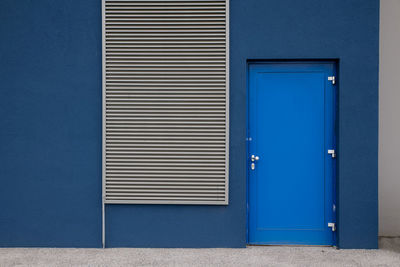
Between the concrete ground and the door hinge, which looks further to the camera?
the door hinge

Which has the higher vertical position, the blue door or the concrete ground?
the blue door

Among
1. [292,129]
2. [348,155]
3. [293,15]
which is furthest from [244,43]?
[348,155]

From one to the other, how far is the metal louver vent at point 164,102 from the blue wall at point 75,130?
16 centimetres

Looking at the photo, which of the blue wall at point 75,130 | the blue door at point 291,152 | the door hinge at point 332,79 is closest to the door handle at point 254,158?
the blue door at point 291,152

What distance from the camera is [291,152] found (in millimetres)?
4828

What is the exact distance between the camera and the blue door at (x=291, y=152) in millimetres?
4801

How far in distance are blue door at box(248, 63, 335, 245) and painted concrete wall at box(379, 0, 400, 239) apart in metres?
1.07

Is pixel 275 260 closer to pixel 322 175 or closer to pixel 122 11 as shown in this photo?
pixel 322 175

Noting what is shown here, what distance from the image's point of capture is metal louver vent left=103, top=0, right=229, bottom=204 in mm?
4742

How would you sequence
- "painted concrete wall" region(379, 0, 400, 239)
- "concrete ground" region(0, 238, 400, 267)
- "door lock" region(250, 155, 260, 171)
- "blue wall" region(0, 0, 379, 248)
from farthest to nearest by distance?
"painted concrete wall" region(379, 0, 400, 239) < "door lock" region(250, 155, 260, 171) < "blue wall" region(0, 0, 379, 248) < "concrete ground" region(0, 238, 400, 267)

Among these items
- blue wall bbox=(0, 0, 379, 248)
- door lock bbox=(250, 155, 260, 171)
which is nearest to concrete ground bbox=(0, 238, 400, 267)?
blue wall bbox=(0, 0, 379, 248)

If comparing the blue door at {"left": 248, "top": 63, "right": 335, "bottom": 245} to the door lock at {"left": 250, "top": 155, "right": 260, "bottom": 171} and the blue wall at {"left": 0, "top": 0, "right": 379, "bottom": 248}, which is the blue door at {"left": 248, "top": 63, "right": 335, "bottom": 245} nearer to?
the door lock at {"left": 250, "top": 155, "right": 260, "bottom": 171}

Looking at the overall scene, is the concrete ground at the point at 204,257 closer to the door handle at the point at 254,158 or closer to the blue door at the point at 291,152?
the blue door at the point at 291,152

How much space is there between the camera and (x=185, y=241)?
478 cm
